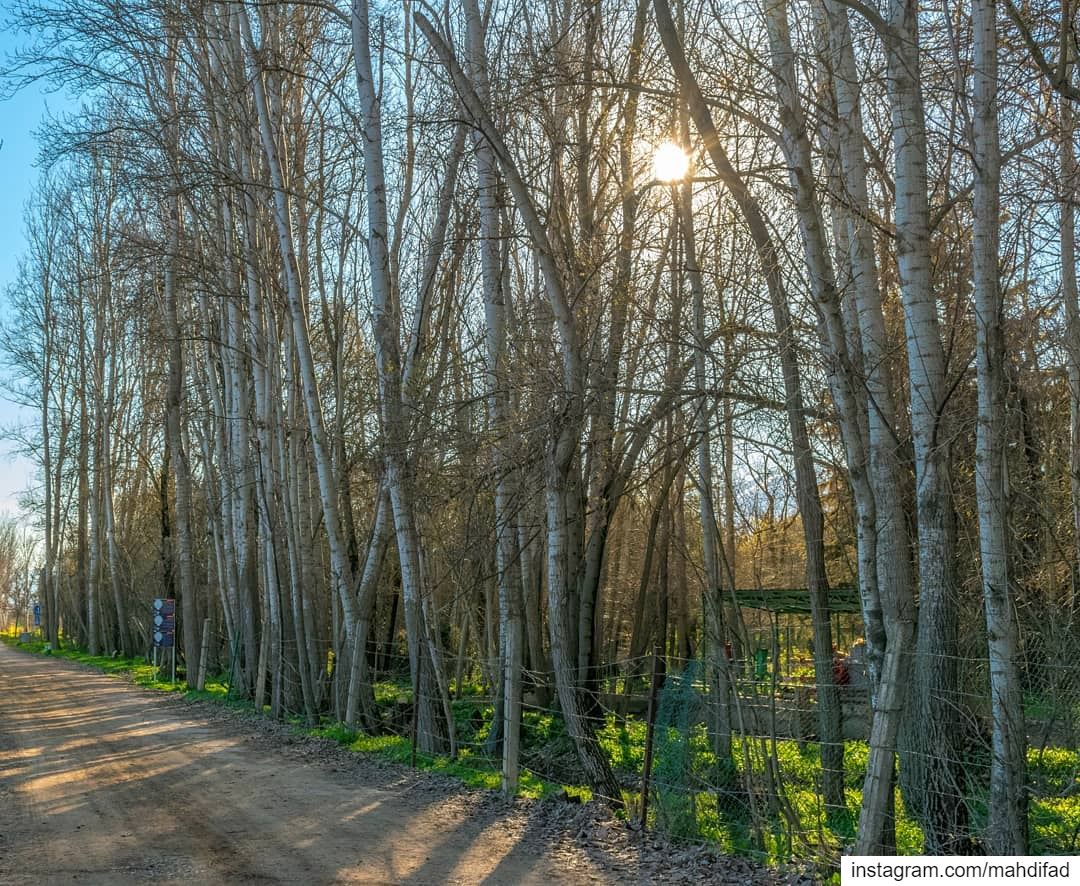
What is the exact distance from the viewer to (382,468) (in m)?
12.4

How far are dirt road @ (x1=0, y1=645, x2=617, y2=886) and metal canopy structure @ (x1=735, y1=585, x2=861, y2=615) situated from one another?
24.8 feet

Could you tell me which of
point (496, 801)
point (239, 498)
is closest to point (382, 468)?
point (496, 801)

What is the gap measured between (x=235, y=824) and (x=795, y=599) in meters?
13.8

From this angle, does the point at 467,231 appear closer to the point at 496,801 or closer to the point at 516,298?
the point at 516,298

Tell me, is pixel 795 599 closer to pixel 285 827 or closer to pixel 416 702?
pixel 416 702

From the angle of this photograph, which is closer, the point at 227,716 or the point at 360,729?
the point at 360,729

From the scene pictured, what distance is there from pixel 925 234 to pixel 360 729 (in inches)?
413

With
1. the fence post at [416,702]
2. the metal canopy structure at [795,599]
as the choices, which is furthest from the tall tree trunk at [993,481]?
the metal canopy structure at [795,599]

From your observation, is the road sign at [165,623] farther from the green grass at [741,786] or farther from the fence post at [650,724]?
the fence post at [650,724]

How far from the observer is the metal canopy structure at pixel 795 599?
17484 millimetres

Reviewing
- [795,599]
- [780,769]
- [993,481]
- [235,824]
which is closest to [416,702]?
[235,824]

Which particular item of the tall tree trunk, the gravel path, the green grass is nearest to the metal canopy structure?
the green grass

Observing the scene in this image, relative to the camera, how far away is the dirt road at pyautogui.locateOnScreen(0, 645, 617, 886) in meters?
7.45

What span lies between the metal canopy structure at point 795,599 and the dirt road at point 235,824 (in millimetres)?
7550
